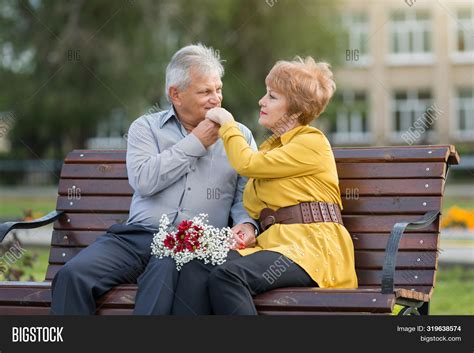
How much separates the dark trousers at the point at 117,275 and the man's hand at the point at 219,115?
0.63 metres

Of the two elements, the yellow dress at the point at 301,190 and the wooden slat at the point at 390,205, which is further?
the wooden slat at the point at 390,205

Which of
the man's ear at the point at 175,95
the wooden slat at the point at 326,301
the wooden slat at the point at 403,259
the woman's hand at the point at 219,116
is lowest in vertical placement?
the wooden slat at the point at 326,301

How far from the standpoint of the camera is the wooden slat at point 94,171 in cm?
578

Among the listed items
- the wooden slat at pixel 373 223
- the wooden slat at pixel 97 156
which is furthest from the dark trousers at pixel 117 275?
the wooden slat at pixel 373 223

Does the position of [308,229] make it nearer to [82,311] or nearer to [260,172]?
[260,172]

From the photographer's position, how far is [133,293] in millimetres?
4613

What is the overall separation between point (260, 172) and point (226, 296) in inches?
27.0

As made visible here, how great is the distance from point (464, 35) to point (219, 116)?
36271mm

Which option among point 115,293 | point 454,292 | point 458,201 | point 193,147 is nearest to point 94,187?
point 193,147

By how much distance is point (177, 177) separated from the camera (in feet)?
16.4

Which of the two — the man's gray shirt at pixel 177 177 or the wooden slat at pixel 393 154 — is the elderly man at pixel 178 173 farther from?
the wooden slat at pixel 393 154

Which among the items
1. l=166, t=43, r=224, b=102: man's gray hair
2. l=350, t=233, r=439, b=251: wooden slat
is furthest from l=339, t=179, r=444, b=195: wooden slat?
l=166, t=43, r=224, b=102: man's gray hair

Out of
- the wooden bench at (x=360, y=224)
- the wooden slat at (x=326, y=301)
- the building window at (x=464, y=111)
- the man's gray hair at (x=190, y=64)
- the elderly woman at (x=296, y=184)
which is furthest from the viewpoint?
the building window at (x=464, y=111)

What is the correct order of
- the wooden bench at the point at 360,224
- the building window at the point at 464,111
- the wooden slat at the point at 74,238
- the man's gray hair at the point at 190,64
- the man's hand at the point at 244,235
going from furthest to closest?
the building window at the point at 464,111
the wooden slat at the point at 74,238
the man's gray hair at the point at 190,64
the man's hand at the point at 244,235
the wooden bench at the point at 360,224
